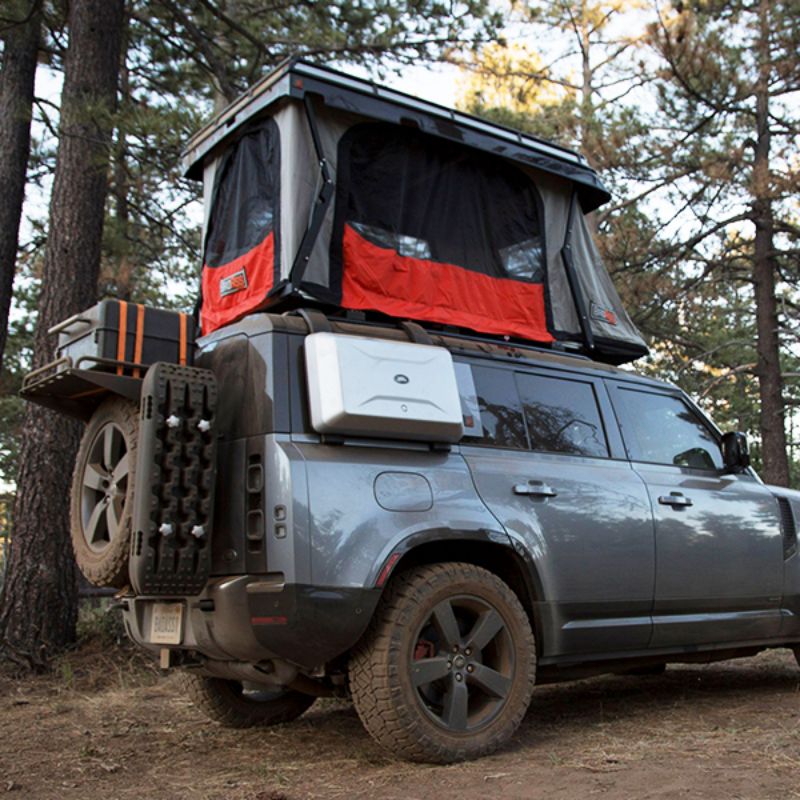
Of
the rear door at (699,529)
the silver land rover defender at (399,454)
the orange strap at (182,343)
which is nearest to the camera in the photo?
the silver land rover defender at (399,454)

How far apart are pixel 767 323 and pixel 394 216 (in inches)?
363

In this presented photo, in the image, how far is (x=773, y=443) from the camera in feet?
42.5

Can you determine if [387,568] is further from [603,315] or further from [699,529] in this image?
[603,315]

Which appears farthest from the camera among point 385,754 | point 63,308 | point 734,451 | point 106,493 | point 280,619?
point 63,308

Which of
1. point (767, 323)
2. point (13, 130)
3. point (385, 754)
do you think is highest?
point (13, 130)

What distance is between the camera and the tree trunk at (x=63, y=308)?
287 inches

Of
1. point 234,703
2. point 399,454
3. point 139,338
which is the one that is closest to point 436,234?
point 399,454

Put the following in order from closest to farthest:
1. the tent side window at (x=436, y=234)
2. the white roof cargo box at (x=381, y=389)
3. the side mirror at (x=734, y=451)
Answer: the white roof cargo box at (x=381, y=389) → the tent side window at (x=436, y=234) → the side mirror at (x=734, y=451)

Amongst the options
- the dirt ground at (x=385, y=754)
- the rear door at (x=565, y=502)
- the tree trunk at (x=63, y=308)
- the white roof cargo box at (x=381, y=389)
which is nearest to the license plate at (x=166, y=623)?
the dirt ground at (x=385, y=754)

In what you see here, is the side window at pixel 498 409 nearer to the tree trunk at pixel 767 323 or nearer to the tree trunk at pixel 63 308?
the tree trunk at pixel 63 308

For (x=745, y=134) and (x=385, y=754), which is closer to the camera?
(x=385, y=754)

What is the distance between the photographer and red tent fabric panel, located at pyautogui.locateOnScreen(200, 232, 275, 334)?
5.41 metres

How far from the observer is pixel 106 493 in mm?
4336

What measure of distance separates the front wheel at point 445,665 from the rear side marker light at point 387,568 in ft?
0.62
